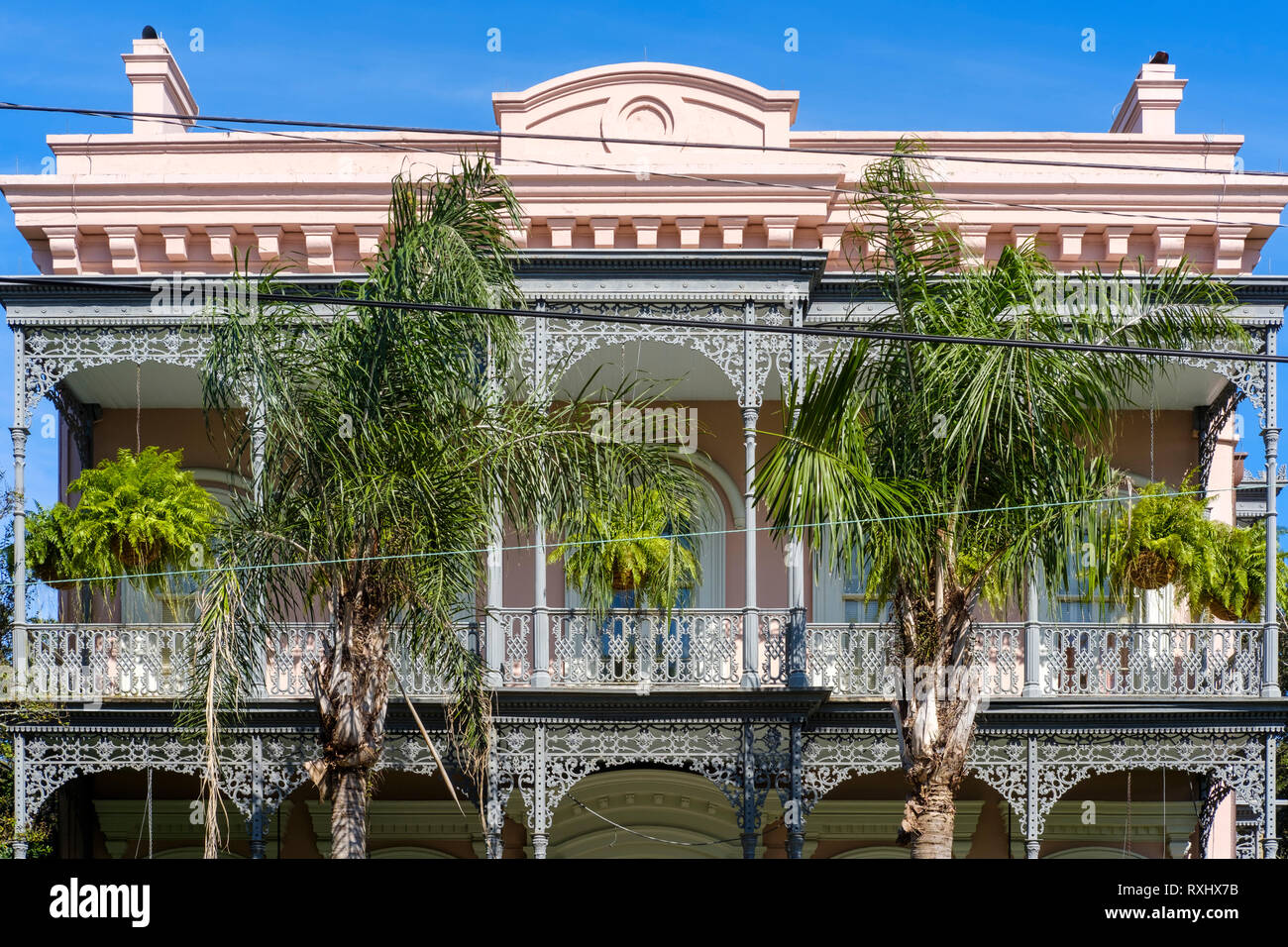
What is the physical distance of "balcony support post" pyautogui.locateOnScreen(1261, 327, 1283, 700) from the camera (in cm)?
1487

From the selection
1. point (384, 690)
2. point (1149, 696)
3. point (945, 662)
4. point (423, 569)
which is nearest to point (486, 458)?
point (423, 569)

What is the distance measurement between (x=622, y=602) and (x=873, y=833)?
10.5 ft

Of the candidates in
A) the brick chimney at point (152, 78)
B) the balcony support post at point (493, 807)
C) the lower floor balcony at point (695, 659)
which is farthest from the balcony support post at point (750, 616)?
the brick chimney at point (152, 78)

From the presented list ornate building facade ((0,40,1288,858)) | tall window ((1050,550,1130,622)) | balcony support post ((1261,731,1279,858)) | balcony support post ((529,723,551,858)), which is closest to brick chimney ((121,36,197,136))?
ornate building facade ((0,40,1288,858))

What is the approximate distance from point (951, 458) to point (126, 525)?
22.3ft

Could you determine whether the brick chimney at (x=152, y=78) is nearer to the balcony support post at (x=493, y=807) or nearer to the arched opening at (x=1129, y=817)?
the balcony support post at (x=493, y=807)

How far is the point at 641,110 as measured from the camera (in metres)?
17.8

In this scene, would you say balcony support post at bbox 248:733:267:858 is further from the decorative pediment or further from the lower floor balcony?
the decorative pediment

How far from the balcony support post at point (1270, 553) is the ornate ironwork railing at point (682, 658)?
0.44 ft

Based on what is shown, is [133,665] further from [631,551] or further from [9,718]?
[631,551]

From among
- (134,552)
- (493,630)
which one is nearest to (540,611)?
(493,630)

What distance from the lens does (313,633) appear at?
48.0 feet

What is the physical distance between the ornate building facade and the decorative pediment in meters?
0.03

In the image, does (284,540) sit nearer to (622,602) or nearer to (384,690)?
(384,690)
